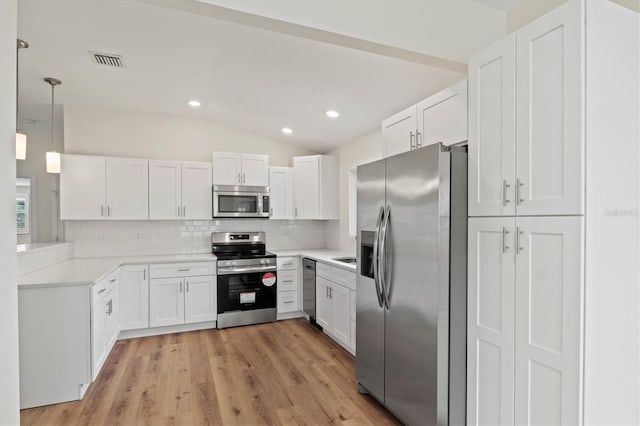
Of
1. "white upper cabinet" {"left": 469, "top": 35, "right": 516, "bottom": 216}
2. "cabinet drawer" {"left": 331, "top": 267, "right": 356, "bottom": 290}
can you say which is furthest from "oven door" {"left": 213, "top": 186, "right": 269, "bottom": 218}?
"white upper cabinet" {"left": 469, "top": 35, "right": 516, "bottom": 216}

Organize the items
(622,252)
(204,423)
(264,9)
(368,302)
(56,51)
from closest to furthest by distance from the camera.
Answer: (622,252)
(264,9)
(204,423)
(368,302)
(56,51)

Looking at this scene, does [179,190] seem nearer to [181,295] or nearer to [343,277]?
[181,295]

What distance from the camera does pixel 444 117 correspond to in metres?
2.35

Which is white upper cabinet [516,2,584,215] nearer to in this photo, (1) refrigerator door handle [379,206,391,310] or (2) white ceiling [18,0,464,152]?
(1) refrigerator door handle [379,206,391,310]

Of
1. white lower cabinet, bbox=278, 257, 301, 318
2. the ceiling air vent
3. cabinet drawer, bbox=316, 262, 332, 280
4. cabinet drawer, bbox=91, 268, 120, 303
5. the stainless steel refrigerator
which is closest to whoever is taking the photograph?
the stainless steel refrigerator

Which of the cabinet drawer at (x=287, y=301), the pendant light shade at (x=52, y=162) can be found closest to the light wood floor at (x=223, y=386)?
the cabinet drawer at (x=287, y=301)

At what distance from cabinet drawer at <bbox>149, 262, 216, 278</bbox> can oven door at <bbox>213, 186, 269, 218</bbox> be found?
701 mm

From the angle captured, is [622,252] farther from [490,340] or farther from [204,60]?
[204,60]

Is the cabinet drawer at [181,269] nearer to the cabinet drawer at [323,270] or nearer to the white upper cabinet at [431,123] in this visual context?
the cabinet drawer at [323,270]

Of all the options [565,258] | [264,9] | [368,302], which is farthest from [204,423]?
[264,9]

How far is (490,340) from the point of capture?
1.93m

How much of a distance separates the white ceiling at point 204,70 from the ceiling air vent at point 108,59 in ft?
0.25

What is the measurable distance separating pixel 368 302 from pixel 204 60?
100 inches

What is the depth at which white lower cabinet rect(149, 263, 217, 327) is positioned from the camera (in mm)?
4172
